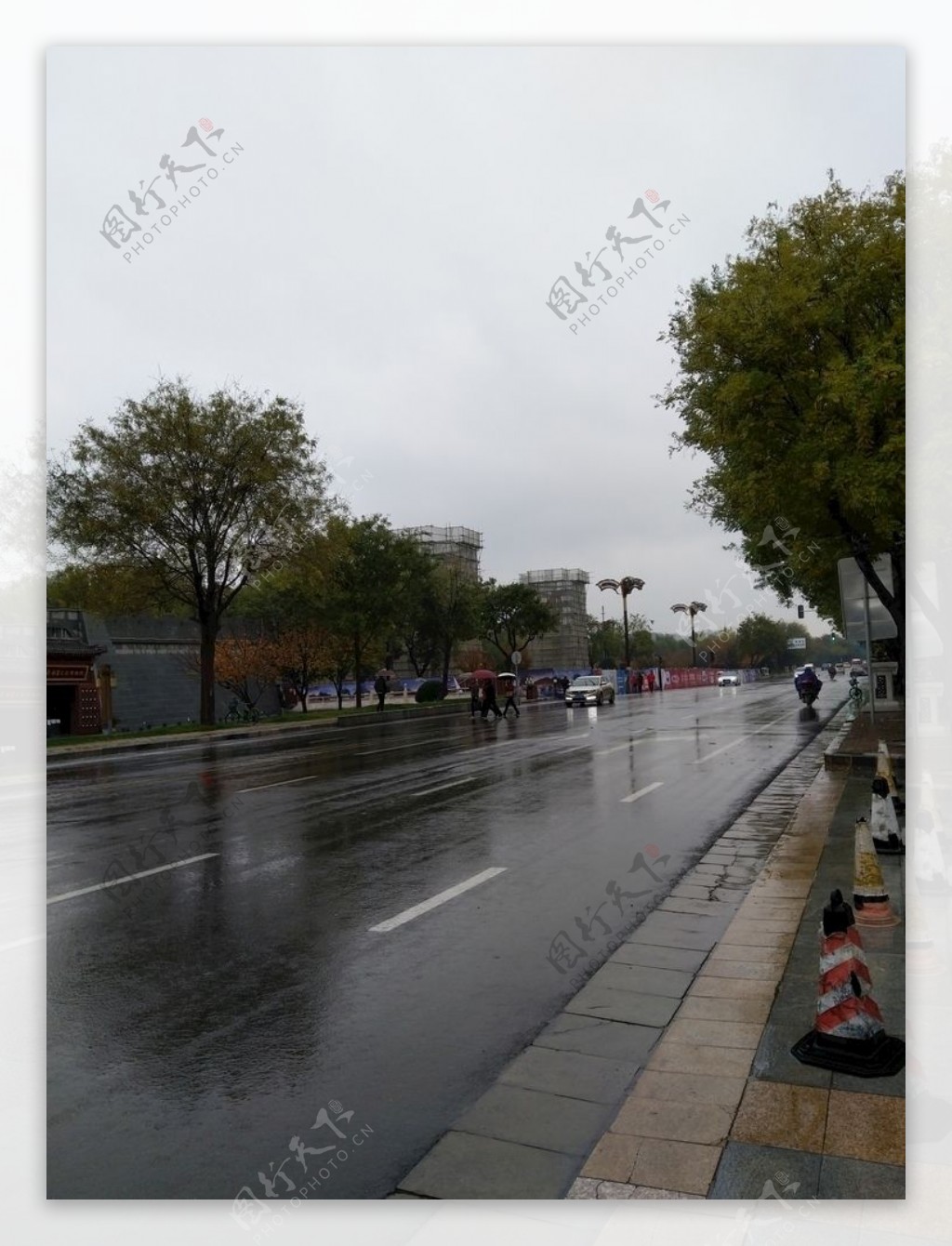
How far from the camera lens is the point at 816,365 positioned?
16.0m

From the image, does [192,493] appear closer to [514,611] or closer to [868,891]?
[868,891]

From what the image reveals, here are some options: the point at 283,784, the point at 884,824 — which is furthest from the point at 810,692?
the point at 884,824

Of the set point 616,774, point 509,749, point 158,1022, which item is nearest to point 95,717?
point 509,749

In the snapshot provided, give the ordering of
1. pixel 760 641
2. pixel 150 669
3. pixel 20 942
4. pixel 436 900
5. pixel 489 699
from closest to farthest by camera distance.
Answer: pixel 20 942, pixel 436 900, pixel 489 699, pixel 150 669, pixel 760 641

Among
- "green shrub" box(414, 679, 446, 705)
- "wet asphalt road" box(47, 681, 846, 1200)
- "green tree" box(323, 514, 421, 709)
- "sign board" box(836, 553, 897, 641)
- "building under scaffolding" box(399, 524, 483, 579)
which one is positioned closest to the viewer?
"wet asphalt road" box(47, 681, 846, 1200)

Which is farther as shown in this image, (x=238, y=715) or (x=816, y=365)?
(x=238, y=715)

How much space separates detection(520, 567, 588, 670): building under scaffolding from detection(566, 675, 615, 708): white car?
70.4 ft

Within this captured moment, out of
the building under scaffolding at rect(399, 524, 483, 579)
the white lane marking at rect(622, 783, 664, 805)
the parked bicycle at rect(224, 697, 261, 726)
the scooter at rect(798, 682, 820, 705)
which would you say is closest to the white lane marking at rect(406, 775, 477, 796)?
the white lane marking at rect(622, 783, 664, 805)

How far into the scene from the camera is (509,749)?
21.2m

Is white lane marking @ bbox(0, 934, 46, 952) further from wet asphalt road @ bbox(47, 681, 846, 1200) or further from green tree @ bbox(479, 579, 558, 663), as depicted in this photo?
green tree @ bbox(479, 579, 558, 663)

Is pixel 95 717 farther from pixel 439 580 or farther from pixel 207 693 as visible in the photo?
pixel 439 580

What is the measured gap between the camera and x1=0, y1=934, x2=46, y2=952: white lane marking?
668cm

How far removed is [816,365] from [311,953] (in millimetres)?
13284

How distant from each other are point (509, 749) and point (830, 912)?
16720 millimetres
